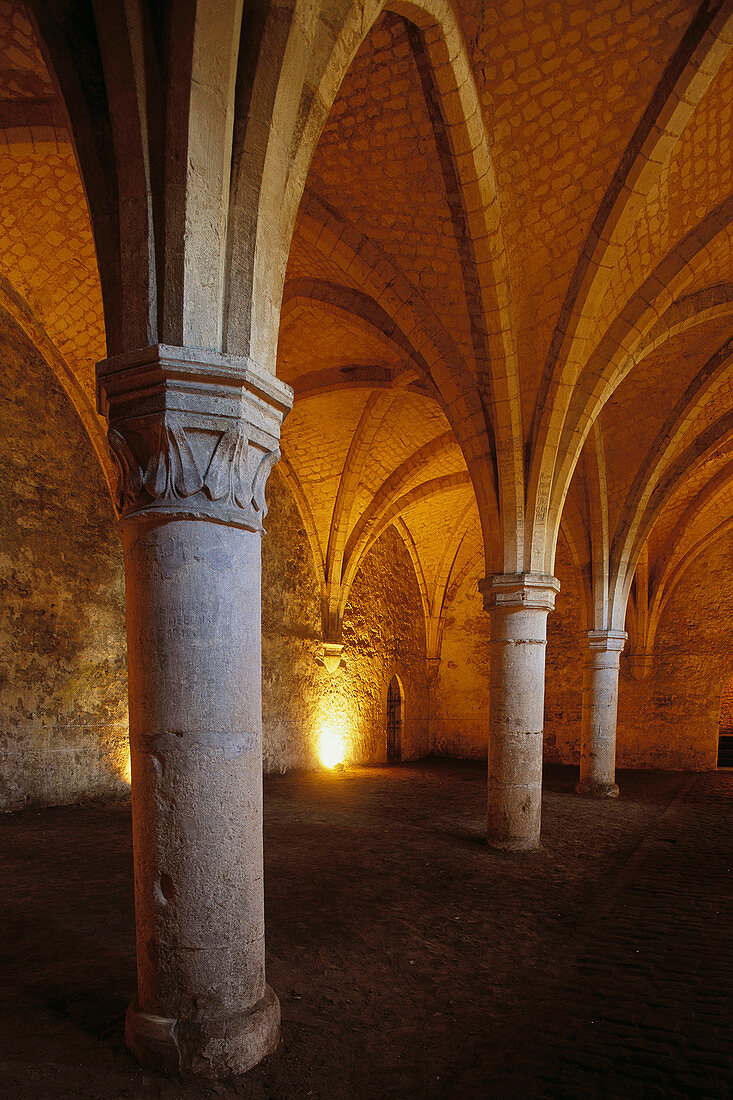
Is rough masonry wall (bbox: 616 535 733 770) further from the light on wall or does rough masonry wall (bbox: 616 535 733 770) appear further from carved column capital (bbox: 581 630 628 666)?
the light on wall

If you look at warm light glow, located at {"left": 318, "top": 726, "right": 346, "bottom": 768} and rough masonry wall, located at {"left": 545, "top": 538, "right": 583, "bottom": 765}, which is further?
rough masonry wall, located at {"left": 545, "top": 538, "right": 583, "bottom": 765}

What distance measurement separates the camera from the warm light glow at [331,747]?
11344 millimetres

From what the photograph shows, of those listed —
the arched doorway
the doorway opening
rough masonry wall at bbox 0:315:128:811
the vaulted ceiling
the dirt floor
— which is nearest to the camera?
the dirt floor

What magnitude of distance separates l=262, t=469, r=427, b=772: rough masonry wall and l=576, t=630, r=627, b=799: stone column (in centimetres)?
427

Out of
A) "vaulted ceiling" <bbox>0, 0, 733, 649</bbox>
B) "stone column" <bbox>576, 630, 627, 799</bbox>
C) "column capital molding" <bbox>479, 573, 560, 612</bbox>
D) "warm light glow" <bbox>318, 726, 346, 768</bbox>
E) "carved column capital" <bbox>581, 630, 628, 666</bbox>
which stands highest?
"vaulted ceiling" <bbox>0, 0, 733, 649</bbox>

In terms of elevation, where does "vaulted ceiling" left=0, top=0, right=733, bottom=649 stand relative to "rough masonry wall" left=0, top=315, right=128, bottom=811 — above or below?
above

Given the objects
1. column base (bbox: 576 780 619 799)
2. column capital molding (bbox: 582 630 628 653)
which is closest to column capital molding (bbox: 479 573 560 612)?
column capital molding (bbox: 582 630 628 653)

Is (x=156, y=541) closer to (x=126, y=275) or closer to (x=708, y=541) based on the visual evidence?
(x=126, y=275)

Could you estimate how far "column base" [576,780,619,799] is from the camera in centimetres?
930

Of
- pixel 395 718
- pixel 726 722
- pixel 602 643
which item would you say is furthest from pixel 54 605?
pixel 726 722

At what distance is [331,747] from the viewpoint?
11.5m

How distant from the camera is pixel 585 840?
21.5 ft

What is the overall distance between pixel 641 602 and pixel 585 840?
7.53 meters

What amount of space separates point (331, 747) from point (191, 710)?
9.63 metres
